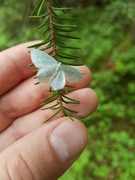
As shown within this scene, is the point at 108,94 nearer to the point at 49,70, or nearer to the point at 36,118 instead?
the point at 36,118

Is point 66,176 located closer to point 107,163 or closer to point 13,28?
point 107,163

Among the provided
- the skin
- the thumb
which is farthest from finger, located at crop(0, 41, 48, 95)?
the thumb

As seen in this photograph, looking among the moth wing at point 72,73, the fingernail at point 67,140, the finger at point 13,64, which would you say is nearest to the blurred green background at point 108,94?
the finger at point 13,64

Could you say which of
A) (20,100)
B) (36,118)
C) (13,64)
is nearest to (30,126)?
(36,118)

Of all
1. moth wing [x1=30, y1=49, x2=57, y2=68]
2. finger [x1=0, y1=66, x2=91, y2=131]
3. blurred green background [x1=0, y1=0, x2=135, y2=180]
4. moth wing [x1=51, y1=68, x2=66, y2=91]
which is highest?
moth wing [x1=30, y1=49, x2=57, y2=68]

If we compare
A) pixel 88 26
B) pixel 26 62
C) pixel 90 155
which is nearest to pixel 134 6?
pixel 26 62

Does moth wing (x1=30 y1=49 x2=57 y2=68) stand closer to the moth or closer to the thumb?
the moth
